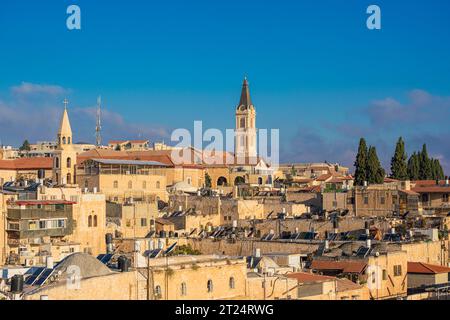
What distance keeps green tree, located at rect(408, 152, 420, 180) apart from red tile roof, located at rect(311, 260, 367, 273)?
42086 millimetres

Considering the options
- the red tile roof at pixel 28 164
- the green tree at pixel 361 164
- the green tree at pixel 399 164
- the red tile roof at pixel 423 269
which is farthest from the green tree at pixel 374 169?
the red tile roof at pixel 423 269

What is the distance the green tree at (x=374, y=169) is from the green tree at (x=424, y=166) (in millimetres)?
8613

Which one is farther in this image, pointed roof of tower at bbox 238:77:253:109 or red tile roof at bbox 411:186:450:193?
pointed roof of tower at bbox 238:77:253:109

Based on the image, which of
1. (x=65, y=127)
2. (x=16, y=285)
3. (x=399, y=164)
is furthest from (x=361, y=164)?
(x=16, y=285)

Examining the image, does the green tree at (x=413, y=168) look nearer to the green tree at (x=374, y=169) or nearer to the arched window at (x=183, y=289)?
the green tree at (x=374, y=169)

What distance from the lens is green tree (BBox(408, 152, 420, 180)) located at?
230ft

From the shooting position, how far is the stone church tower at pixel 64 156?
54.8 metres

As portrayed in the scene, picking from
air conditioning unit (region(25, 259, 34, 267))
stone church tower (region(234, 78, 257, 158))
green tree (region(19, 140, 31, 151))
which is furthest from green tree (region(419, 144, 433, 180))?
green tree (region(19, 140, 31, 151))

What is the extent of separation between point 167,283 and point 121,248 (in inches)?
553

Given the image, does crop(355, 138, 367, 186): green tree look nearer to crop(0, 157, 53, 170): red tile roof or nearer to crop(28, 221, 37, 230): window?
crop(0, 157, 53, 170): red tile roof

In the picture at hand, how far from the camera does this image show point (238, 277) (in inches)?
920

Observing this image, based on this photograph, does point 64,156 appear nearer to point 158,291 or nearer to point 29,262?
point 29,262
